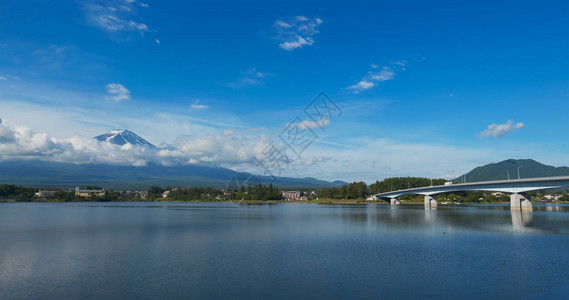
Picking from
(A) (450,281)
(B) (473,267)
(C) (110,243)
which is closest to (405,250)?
(B) (473,267)

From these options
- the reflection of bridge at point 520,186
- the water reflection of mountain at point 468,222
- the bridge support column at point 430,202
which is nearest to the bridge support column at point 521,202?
the reflection of bridge at point 520,186

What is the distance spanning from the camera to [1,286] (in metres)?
16.6

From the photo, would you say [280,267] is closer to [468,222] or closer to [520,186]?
[468,222]

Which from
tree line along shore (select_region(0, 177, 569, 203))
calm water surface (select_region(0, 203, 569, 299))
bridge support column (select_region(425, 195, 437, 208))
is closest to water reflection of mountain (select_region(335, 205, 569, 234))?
calm water surface (select_region(0, 203, 569, 299))

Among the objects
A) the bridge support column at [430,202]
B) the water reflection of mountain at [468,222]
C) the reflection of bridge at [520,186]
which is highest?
the reflection of bridge at [520,186]

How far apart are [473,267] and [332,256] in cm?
833

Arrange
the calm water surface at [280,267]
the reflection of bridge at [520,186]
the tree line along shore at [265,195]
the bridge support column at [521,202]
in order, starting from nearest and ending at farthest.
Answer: the calm water surface at [280,267] → the reflection of bridge at [520,186] → the bridge support column at [521,202] → the tree line along shore at [265,195]

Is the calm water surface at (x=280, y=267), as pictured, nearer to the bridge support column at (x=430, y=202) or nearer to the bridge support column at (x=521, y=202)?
Result: the bridge support column at (x=521, y=202)

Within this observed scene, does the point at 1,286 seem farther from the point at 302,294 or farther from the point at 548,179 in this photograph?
the point at 548,179

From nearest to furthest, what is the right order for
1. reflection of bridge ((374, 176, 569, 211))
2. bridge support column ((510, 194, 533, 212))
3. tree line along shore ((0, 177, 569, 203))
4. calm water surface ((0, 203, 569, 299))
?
calm water surface ((0, 203, 569, 299)), reflection of bridge ((374, 176, 569, 211)), bridge support column ((510, 194, 533, 212)), tree line along shore ((0, 177, 569, 203))

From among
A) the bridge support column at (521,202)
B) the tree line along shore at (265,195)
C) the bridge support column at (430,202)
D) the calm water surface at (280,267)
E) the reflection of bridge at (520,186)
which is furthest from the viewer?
the tree line along shore at (265,195)

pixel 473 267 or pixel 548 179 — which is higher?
pixel 548 179

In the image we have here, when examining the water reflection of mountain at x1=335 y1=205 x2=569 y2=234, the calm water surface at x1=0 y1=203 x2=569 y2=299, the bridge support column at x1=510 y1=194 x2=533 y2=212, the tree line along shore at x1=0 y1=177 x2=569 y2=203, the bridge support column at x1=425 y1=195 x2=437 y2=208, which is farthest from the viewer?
the tree line along shore at x1=0 y1=177 x2=569 y2=203

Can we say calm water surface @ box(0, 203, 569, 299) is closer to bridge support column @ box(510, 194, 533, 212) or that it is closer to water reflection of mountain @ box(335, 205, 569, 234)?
Answer: water reflection of mountain @ box(335, 205, 569, 234)
